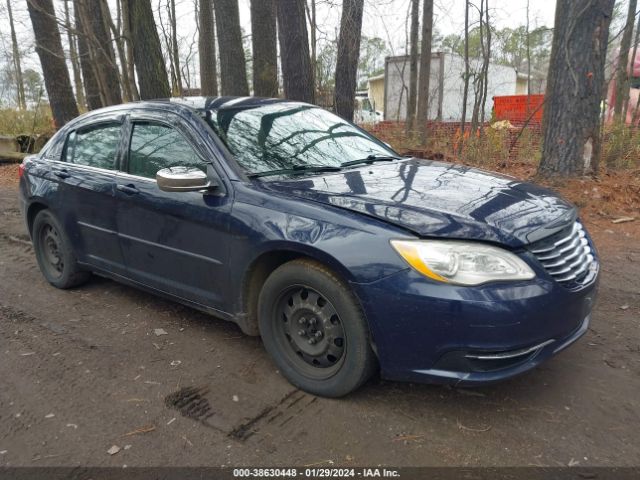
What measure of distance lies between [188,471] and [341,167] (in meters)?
2.11

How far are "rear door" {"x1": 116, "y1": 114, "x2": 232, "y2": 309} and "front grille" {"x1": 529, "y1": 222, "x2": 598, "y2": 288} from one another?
1799mm

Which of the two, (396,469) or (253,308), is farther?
(253,308)

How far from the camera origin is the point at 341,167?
357 centimetres

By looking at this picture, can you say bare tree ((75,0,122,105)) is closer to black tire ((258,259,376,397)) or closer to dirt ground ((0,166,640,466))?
dirt ground ((0,166,640,466))

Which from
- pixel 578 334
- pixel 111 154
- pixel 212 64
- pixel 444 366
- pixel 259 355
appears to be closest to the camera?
pixel 444 366

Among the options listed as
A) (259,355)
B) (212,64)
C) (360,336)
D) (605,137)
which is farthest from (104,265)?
(212,64)

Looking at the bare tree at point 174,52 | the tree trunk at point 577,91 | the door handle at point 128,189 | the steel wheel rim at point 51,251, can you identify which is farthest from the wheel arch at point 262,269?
the bare tree at point 174,52

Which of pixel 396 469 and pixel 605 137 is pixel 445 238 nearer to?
pixel 396 469

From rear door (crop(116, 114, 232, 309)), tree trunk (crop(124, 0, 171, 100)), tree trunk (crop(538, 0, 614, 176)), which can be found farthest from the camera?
tree trunk (crop(124, 0, 171, 100))

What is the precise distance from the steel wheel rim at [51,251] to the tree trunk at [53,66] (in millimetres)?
9197

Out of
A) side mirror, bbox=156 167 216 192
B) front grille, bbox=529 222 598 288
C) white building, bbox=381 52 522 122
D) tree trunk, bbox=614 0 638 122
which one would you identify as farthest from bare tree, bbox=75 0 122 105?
white building, bbox=381 52 522 122

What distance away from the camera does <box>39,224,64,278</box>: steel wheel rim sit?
4762 mm

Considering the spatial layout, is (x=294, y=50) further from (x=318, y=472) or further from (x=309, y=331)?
(x=318, y=472)

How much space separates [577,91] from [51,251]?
6.49 meters
